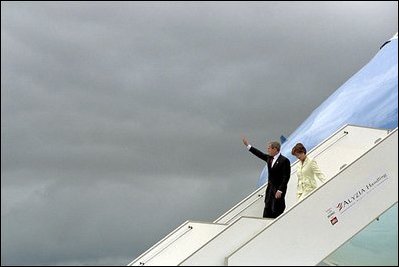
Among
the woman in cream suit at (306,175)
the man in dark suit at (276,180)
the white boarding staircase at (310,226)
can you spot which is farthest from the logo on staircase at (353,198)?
the man in dark suit at (276,180)

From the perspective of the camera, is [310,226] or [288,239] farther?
[310,226]

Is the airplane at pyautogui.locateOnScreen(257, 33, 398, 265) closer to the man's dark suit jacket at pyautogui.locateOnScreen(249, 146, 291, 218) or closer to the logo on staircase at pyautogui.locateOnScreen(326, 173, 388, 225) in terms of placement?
the man's dark suit jacket at pyautogui.locateOnScreen(249, 146, 291, 218)

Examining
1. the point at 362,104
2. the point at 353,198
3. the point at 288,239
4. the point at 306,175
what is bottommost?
the point at 288,239

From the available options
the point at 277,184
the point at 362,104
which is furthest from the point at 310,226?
the point at 362,104

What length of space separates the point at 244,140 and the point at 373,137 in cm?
350

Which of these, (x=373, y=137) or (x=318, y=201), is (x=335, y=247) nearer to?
(x=318, y=201)

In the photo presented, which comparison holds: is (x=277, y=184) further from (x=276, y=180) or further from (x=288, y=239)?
(x=288, y=239)

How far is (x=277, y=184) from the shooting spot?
13.6 meters

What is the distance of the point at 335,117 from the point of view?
76.2ft

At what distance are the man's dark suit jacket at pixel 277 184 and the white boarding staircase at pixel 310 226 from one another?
1060 mm

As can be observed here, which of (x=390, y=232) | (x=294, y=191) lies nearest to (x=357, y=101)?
(x=294, y=191)

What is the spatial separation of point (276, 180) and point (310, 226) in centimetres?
215

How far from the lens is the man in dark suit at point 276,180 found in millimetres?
13445

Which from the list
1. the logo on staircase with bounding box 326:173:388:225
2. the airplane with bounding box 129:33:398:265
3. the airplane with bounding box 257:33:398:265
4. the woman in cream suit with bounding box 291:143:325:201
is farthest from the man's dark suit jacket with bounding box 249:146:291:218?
the airplane with bounding box 257:33:398:265
